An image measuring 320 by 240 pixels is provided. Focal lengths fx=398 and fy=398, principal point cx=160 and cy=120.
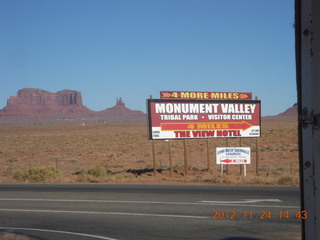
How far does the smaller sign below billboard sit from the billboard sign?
123 inches

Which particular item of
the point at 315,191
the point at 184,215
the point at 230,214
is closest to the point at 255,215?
the point at 230,214

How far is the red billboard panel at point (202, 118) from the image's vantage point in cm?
2211

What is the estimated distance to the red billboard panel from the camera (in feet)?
72.5

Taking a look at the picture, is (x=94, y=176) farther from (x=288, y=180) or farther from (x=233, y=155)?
(x=288, y=180)

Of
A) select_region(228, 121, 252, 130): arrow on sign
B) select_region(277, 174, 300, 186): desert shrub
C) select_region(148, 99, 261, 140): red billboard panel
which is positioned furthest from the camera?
select_region(228, 121, 252, 130): arrow on sign

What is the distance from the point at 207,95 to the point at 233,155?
3.76m

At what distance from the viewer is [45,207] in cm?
1316

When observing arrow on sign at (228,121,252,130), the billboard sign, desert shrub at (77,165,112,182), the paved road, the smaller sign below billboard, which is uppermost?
the billboard sign

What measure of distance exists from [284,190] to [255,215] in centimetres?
569

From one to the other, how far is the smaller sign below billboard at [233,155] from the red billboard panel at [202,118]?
4.01 feet

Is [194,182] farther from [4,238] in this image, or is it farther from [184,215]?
[4,238]
